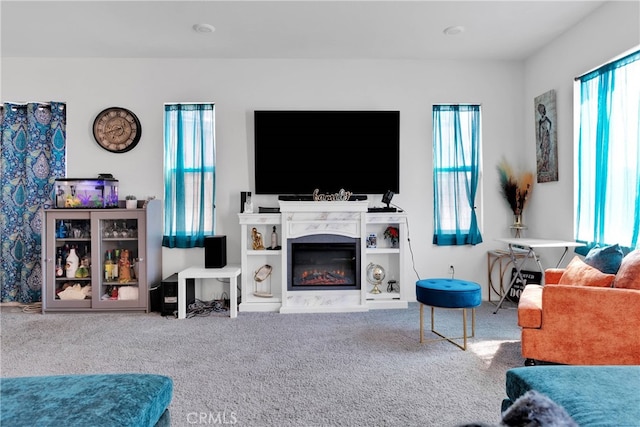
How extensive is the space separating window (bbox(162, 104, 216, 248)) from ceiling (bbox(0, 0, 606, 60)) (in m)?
0.71

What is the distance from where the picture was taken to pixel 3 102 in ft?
13.7

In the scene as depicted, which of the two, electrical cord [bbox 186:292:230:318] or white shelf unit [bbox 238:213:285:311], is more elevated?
white shelf unit [bbox 238:213:285:311]

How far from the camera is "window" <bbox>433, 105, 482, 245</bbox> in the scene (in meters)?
4.29

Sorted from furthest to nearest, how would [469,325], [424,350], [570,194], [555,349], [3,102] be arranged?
[3,102]
[570,194]
[469,325]
[424,350]
[555,349]

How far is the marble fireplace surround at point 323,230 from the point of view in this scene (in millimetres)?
3854

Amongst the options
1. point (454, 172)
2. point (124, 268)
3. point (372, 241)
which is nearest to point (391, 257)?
point (372, 241)

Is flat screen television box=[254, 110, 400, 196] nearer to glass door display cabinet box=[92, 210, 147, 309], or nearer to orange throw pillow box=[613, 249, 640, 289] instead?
glass door display cabinet box=[92, 210, 147, 309]

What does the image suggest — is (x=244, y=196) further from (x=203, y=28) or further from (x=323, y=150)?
(x=203, y=28)

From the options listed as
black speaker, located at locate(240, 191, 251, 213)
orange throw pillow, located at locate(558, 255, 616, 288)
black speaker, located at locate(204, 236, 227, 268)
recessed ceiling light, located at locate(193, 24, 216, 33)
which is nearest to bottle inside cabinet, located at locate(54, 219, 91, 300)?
black speaker, located at locate(204, 236, 227, 268)

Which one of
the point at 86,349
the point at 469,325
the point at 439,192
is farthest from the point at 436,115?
the point at 86,349

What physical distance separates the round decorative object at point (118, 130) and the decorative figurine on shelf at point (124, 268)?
1.24 meters

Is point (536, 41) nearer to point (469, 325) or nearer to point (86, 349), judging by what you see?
point (469, 325)

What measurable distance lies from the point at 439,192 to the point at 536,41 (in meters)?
1.86

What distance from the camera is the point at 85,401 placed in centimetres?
117
